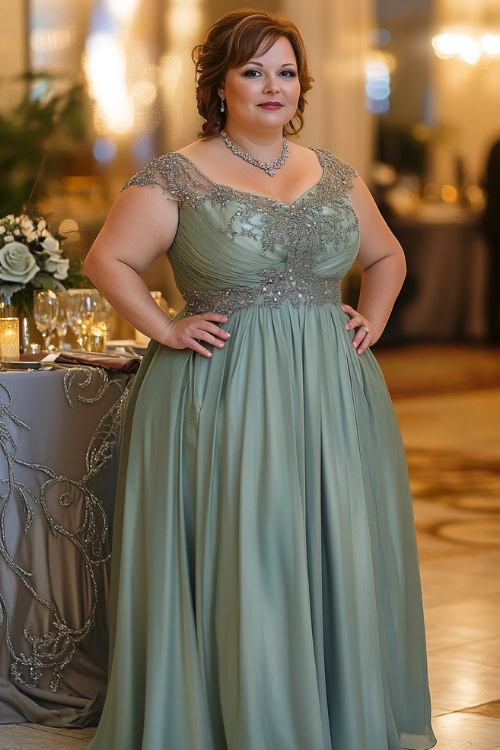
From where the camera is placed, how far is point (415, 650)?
305cm

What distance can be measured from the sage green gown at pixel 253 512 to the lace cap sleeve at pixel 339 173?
0.07 meters

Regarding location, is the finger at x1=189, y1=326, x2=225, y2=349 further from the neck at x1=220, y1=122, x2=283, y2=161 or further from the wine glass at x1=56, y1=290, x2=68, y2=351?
the wine glass at x1=56, y1=290, x2=68, y2=351

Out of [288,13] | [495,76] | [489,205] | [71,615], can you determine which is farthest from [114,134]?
[71,615]

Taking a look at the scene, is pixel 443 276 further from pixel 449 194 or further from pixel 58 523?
pixel 58 523

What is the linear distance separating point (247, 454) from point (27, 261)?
1264 millimetres

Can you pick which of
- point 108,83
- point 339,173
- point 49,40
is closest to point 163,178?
point 339,173

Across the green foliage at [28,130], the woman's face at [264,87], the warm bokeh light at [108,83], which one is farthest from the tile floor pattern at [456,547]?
the warm bokeh light at [108,83]

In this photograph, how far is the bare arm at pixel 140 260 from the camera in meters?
2.82

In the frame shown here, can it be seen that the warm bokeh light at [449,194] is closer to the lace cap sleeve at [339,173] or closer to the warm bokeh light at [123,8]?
the warm bokeh light at [123,8]

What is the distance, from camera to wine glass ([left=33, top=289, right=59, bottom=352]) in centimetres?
369

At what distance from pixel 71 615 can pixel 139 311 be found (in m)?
0.94

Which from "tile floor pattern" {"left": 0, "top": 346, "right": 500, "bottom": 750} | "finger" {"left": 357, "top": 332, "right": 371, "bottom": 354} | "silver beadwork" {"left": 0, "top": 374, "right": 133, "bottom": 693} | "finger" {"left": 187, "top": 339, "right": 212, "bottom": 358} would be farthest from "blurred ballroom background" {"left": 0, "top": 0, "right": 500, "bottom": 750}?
"finger" {"left": 187, "top": 339, "right": 212, "bottom": 358}

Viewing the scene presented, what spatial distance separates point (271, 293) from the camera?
2.84 meters

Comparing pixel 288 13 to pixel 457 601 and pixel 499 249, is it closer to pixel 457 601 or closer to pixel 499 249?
pixel 499 249
